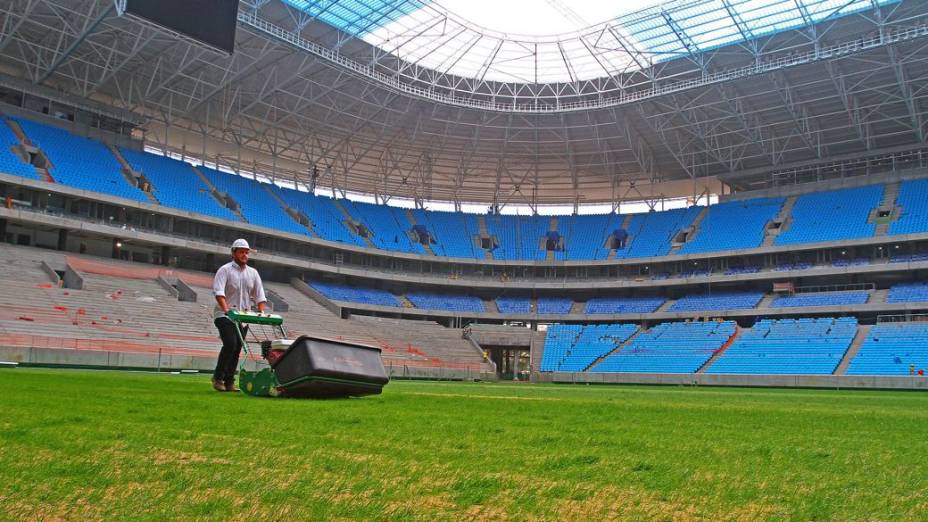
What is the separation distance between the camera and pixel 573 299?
67.1 m

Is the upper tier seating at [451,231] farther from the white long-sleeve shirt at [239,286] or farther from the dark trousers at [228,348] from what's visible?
the dark trousers at [228,348]

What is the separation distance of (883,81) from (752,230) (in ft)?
49.7

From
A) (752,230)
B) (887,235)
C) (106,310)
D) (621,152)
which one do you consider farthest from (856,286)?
(106,310)

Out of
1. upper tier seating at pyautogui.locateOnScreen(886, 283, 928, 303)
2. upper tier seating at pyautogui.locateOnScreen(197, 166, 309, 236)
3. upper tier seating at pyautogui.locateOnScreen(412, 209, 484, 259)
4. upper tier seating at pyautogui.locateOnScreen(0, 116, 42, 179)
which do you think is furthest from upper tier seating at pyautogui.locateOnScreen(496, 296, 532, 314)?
upper tier seating at pyautogui.locateOnScreen(0, 116, 42, 179)

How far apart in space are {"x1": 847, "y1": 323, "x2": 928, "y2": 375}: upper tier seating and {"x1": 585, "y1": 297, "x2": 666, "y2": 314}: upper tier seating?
1796 cm

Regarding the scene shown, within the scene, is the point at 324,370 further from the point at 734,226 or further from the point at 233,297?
the point at 734,226

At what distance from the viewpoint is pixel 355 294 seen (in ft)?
199

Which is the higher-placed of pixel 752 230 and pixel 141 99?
pixel 141 99

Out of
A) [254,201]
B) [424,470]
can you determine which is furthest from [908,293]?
[424,470]

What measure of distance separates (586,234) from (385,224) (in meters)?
18.5

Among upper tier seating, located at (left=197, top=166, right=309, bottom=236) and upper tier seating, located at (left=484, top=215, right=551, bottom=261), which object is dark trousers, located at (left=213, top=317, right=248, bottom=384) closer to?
upper tier seating, located at (left=197, top=166, right=309, bottom=236)

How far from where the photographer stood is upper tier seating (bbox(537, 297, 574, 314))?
64.1 meters

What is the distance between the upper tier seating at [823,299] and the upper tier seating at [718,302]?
1.89 m

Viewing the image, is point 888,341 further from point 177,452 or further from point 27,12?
point 27,12
